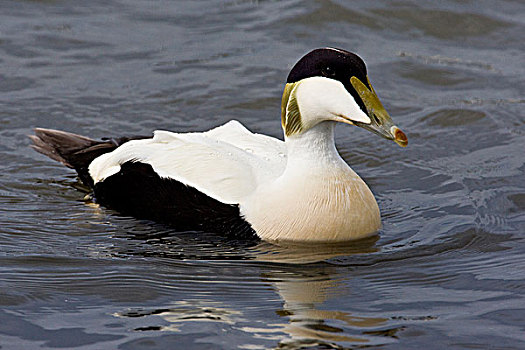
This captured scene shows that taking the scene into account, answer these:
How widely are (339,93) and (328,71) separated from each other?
139mm

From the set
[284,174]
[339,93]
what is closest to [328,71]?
[339,93]

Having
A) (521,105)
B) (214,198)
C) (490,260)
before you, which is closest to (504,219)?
→ (490,260)

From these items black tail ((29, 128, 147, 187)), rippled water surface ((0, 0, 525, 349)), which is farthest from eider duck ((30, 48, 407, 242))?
black tail ((29, 128, 147, 187))

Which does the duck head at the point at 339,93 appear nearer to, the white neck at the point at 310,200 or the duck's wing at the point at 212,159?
the white neck at the point at 310,200

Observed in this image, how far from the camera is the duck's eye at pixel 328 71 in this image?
5.52 meters

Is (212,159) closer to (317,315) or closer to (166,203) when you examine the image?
(166,203)

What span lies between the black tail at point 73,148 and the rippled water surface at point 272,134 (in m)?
0.19

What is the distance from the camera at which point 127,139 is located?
678 cm

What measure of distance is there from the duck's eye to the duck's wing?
83 cm

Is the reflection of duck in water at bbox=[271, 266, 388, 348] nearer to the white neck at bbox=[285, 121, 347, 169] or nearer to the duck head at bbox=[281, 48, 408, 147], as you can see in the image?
the white neck at bbox=[285, 121, 347, 169]

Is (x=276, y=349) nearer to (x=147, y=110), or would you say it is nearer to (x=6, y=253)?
(x=6, y=253)

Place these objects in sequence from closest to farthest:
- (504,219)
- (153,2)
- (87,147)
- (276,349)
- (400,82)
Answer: (276,349)
(504,219)
(87,147)
(400,82)
(153,2)

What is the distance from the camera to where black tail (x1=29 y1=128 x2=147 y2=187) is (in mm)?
6875

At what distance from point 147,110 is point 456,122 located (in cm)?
264
